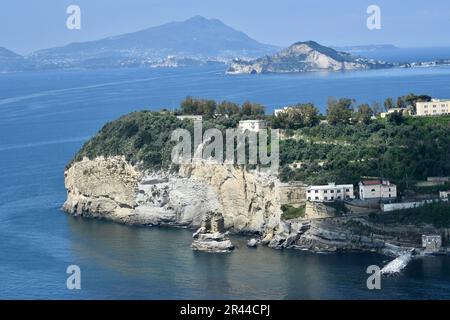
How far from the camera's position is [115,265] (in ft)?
86.7

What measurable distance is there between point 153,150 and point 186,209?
11.5ft

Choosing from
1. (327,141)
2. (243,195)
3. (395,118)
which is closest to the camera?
(243,195)

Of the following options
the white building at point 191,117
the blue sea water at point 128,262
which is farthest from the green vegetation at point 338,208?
the white building at point 191,117

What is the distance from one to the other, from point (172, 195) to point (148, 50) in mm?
144303

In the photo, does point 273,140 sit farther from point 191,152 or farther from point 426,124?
point 426,124

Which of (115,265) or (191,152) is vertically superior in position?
(191,152)

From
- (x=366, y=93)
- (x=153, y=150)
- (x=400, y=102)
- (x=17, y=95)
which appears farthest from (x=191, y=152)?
(x=17, y=95)

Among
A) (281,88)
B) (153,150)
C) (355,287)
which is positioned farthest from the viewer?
(281,88)

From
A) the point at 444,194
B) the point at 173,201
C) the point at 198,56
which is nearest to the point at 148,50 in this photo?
the point at 198,56

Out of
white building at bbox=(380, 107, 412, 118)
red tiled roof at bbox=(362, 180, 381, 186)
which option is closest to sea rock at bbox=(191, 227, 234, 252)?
red tiled roof at bbox=(362, 180, 381, 186)

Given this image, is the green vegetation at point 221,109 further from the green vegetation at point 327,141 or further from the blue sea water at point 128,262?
the blue sea water at point 128,262

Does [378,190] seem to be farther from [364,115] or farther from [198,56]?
[198,56]

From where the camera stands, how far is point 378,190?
94.5 feet

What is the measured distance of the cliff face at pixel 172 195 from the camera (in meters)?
30.1
